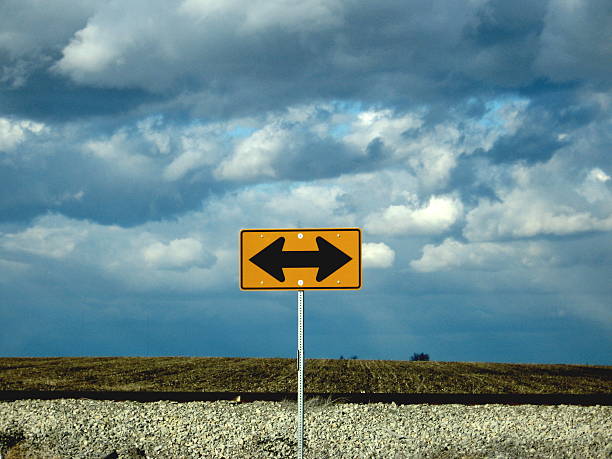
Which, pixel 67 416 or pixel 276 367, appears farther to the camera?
pixel 276 367

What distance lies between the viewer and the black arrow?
29.2ft

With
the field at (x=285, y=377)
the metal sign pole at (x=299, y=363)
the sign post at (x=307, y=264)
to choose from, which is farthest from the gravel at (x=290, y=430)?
the field at (x=285, y=377)

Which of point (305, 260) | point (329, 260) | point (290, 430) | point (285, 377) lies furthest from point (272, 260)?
point (285, 377)

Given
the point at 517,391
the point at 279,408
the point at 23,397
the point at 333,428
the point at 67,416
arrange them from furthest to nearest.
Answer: the point at 517,391 → the point at 23,397 → the point at 279,408 → the point at 67,416 → the point at 333,428

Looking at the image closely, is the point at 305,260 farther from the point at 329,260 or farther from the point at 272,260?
the point at 272,260

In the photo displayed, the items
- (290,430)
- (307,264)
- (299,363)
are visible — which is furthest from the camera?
(290,430)

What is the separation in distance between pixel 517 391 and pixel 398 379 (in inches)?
192

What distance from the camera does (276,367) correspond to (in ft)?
101

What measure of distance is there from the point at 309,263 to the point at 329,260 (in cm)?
27

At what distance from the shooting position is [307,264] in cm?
893

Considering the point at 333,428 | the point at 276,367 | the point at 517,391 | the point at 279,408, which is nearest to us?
the point at 333,428

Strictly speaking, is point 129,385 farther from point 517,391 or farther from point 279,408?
point 517,391

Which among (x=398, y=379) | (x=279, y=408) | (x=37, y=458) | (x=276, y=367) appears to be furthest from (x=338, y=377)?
(x=37, y=458)

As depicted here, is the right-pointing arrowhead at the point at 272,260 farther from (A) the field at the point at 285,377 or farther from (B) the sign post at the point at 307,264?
(A) the field at the point at 285,377
